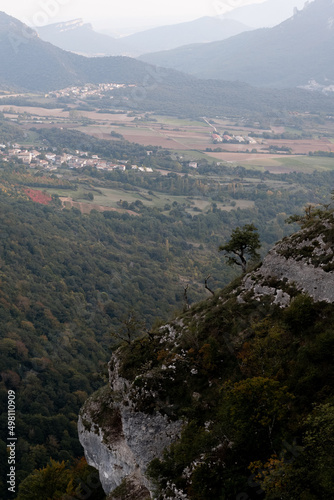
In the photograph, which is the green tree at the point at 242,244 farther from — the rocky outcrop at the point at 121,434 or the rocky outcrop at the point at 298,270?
the rocky outcrop at the point at 121,434

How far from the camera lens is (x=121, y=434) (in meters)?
36.5

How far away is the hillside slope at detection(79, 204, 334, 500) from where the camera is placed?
2370 cm

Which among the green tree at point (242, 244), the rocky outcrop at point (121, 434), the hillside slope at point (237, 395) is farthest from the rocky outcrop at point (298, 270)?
the rocky outcrop at point (121, 434)

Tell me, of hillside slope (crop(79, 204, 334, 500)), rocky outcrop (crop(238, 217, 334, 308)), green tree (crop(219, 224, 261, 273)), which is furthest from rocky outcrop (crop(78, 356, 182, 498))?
green tree (crop(219, 224, 261, 273))

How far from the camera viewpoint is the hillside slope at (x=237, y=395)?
77.8 ft

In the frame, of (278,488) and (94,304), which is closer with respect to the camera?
(278,488)

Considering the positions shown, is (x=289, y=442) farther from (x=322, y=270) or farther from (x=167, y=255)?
(x=167, y=255)

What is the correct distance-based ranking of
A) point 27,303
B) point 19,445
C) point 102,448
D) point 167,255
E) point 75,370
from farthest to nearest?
point 167,255, point 27,303, point 75,370, point 19,445, point 102,448

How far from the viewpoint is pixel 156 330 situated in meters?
40.1

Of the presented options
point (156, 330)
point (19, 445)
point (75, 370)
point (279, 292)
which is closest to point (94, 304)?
point (75, 370)

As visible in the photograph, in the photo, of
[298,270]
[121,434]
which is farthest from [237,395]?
[121,434]

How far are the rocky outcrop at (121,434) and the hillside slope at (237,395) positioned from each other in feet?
0.27

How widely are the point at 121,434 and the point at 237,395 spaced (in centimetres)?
1523

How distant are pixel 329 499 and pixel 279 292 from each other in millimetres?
16067
